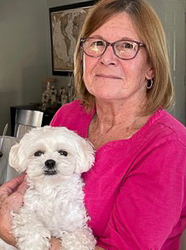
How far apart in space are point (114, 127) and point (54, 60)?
429 cm

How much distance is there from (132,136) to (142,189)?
0.20m

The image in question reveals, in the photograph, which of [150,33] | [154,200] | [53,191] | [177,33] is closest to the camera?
[154,200]

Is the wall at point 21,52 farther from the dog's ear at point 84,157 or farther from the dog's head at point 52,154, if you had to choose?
the dog's ear at point 84,157

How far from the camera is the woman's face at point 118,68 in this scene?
3.79ft

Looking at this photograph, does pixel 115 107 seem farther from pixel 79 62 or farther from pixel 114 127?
pixel 79 62

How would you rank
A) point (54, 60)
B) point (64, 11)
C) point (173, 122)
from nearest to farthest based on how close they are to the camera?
point (173, 122), point (64, 11), point (54, 60)

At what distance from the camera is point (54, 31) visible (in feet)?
17.5

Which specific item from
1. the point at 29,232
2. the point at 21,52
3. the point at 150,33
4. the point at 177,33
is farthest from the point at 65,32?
the point at 29,232

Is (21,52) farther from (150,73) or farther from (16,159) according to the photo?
(150,73)

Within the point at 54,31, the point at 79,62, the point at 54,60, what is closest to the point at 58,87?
the point at 54,60

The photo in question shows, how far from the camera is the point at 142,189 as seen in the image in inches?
39.7

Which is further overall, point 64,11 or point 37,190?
point 64,11

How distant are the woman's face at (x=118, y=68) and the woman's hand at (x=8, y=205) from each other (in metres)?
0.46

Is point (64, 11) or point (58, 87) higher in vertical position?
point (64, 11)
